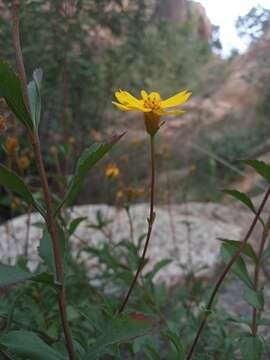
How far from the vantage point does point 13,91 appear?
0.62 m

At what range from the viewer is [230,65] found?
848cm

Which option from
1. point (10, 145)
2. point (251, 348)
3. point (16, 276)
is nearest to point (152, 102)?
point (16, 276)

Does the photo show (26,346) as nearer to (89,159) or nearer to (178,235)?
(89,159)

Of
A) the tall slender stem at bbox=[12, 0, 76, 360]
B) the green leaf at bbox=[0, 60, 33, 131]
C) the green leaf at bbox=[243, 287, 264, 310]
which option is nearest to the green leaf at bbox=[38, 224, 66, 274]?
the tall slender stem at bbox=[12, 0, 76, 360]

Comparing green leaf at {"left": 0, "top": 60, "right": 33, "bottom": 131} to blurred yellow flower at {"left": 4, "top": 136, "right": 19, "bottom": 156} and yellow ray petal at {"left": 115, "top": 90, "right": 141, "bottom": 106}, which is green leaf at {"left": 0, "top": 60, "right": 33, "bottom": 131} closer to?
yellow ray petal at {"left": 115, "top": 90, "right": 141, "bottom": 106}

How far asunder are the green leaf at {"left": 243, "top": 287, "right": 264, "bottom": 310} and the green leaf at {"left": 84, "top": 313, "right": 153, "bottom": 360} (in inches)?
9.6

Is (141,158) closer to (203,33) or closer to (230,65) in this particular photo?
→ (203,33)

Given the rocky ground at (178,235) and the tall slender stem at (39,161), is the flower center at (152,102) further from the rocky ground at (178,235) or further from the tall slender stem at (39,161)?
the rocky ground at (178,235)

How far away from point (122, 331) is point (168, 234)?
1.99 meters

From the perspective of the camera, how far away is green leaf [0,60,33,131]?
61 cm

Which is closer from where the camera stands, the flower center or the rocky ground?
the flower center

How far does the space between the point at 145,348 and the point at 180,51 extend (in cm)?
522

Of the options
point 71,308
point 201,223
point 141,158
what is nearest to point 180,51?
point 141,158

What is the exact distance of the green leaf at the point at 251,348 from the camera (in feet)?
2.91
